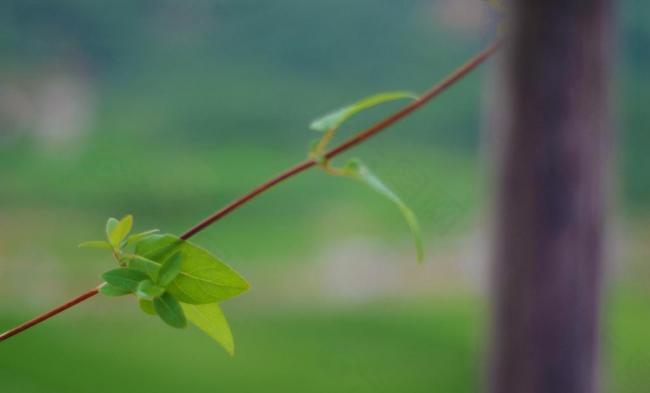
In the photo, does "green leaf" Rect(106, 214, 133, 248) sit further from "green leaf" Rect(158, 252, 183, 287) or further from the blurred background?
the blurred background

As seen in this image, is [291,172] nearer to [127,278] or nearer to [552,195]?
[127,278]

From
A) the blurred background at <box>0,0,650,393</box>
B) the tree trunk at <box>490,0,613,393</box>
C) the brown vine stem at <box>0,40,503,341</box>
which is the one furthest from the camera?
the blurred background at <box>0,0,650,393</box>

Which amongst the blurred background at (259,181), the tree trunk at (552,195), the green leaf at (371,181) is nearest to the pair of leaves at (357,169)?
the green leaf at (371,181)

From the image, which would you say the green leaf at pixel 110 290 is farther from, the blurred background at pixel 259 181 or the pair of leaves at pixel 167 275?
the blurred background at pixel 259 181

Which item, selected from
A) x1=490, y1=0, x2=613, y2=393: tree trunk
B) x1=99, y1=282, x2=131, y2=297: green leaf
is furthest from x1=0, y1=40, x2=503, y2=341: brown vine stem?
x1=490, y1=0, x2=613, y2=393: tree trunk

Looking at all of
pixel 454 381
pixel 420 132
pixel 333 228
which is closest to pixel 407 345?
pixel 454 381

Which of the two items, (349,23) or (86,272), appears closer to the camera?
(86,272)

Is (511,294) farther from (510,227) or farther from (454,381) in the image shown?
(454,381)
